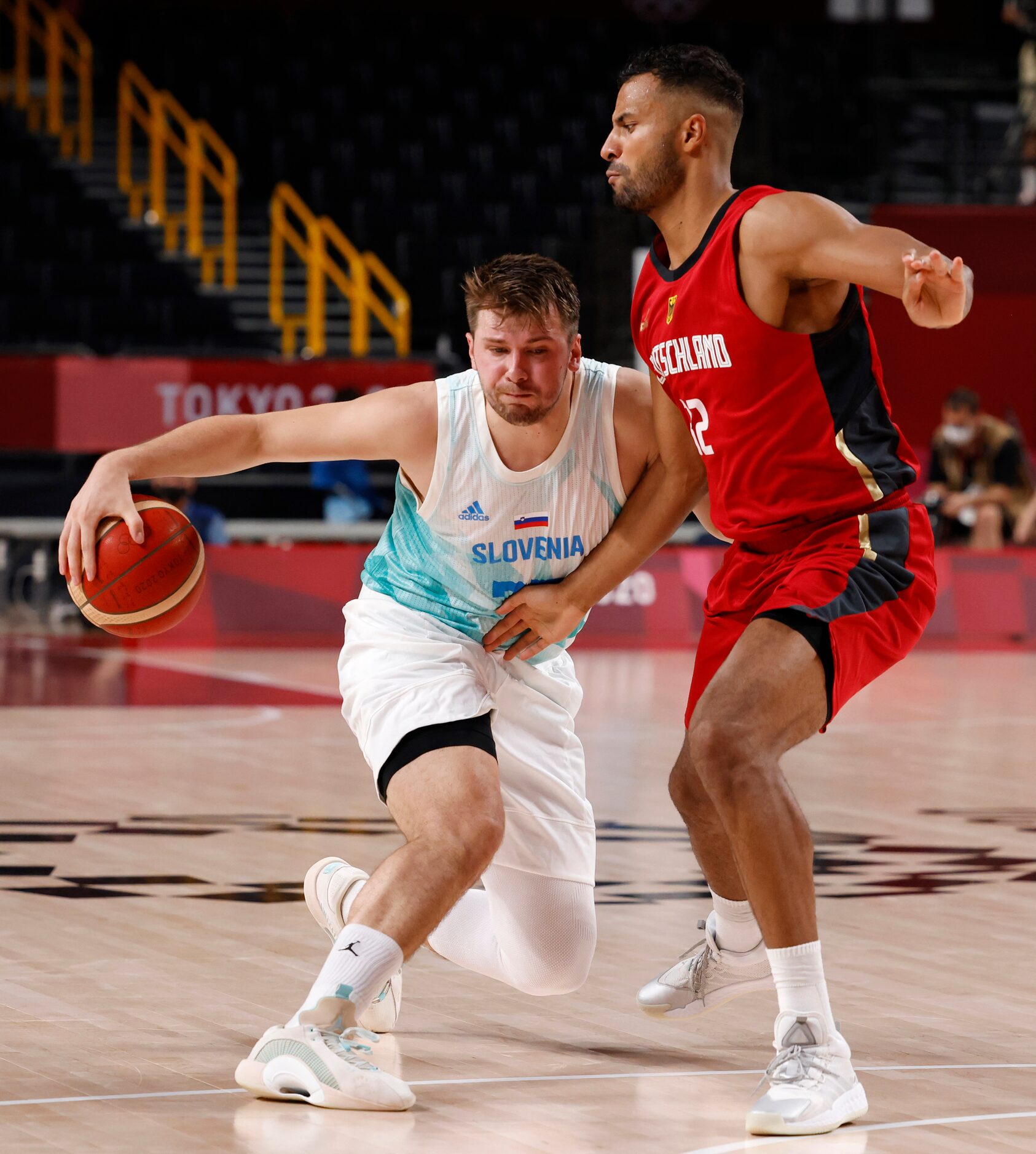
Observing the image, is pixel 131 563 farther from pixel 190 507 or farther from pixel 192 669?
pixel 190 507

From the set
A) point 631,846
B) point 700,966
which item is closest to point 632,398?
point 700,966

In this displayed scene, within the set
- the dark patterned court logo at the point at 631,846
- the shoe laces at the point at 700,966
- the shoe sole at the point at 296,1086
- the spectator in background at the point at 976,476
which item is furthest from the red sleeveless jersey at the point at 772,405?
the spectator in background at the point at 976,476

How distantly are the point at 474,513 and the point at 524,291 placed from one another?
539mm

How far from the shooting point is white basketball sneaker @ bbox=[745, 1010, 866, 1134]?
373cm

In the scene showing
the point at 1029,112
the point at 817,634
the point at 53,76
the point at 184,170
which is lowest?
the point at 817,634

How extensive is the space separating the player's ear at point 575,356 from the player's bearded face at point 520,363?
32 mm

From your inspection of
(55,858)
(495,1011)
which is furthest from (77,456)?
(495,1011)

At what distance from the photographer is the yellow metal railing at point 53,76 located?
2083 cm

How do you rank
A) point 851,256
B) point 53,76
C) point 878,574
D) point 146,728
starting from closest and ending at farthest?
point 851,256 → point 878,574 → point 146,728 → point 53,76

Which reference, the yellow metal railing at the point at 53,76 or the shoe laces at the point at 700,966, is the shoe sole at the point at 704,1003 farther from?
the yellow metal railing at the point at 53,76

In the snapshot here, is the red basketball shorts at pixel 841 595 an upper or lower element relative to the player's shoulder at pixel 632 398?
lower

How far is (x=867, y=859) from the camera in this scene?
22.1ft

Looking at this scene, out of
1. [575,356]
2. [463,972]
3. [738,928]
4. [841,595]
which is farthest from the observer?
[463,972]

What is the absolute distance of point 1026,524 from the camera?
14.9 m
